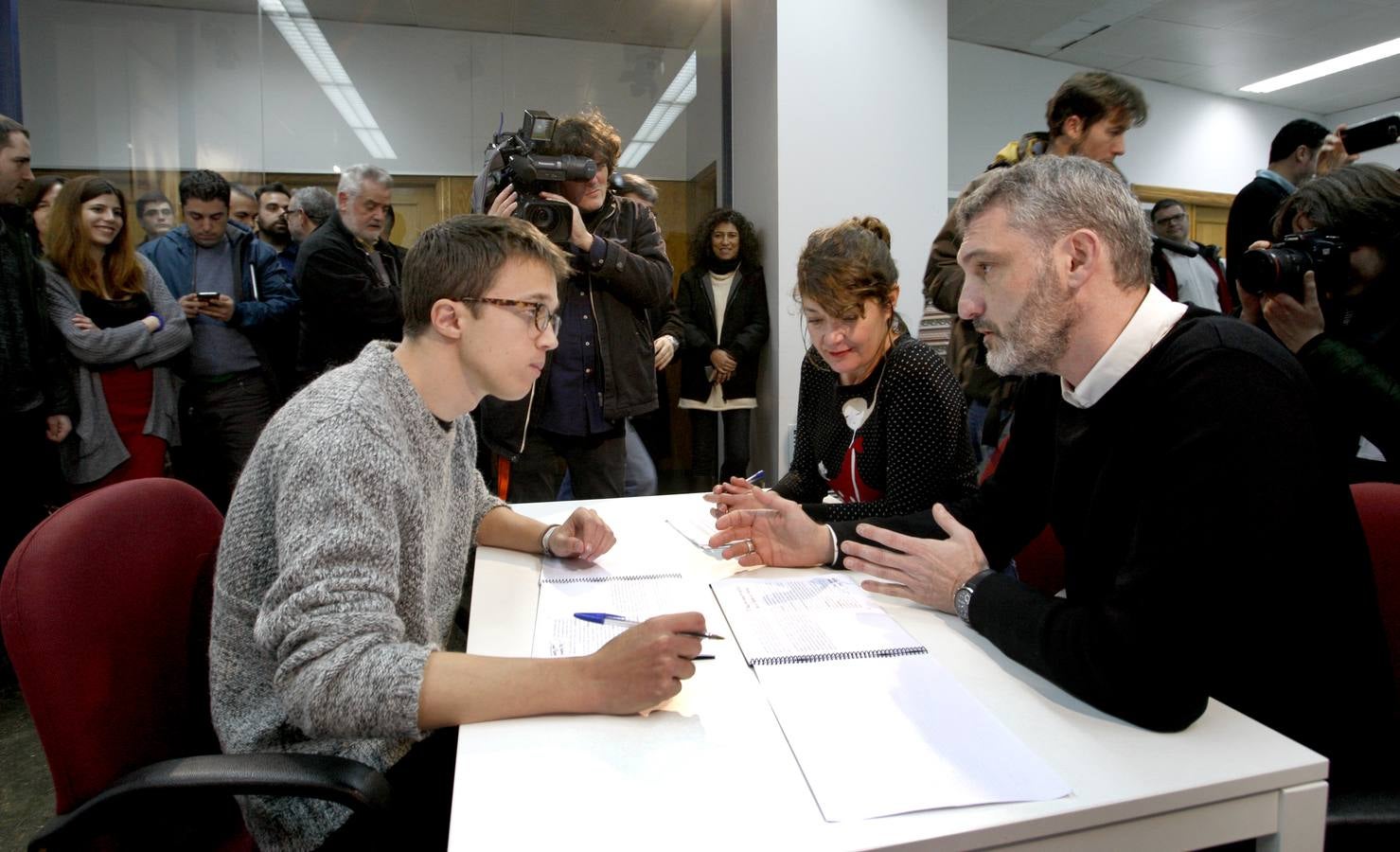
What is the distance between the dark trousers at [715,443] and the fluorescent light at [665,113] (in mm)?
1542

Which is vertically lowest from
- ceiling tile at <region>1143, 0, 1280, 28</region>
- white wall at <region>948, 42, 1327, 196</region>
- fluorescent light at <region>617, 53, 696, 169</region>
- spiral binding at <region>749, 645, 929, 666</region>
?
spiral binding at <region>749, 645, 929, 666</region>

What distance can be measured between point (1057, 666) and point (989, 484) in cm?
54

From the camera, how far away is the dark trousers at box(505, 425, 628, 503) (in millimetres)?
2664

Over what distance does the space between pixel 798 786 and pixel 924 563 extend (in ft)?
1.72

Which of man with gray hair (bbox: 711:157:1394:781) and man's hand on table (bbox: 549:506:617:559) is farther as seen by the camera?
man's hand on table (bbox: 549:506:617:559)

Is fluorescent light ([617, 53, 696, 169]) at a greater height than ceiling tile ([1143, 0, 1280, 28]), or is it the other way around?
ceiling tile ([1143, 0, 1280, 28])

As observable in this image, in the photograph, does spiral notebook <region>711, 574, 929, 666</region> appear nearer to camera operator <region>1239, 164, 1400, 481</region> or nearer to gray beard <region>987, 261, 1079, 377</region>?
gray beard <region>987, 261, 1079, 377</region>

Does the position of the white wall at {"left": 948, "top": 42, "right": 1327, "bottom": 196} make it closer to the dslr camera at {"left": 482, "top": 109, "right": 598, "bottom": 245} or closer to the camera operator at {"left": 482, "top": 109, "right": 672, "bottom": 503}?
the camera operator at {"left": 482, "top": 109, "right": 672, "bottom": 503}

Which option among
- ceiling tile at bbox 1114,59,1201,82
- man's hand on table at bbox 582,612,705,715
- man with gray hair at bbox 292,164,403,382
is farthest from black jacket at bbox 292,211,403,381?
ceiling tile at bbox 1114,59,1201,82

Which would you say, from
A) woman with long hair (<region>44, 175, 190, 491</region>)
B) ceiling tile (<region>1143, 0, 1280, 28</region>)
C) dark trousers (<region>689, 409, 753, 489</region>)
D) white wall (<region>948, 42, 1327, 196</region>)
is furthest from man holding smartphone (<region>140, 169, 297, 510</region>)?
ceiling tile (<region>1143, 0, 1280, 28</region>)


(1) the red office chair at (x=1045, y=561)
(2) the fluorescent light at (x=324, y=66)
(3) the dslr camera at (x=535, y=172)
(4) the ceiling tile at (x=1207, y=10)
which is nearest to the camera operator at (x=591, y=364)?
(3) the dslr camera at (x=535, y=172)

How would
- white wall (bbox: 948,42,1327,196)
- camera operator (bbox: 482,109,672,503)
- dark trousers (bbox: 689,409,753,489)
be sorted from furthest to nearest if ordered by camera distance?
white wall (bbox: 948,42,1327,196) → dark trousers (bbox: 689,409,753,489) → camera operator (bbox: 482,109,672,503)

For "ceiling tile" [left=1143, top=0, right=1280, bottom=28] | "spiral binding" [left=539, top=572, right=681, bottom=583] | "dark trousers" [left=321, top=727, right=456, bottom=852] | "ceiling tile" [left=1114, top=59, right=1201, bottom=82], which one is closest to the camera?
"dark trousers" [left=321, top=727, right=456, bottom=852]

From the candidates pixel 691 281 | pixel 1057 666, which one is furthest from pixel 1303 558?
pixel 691 281
